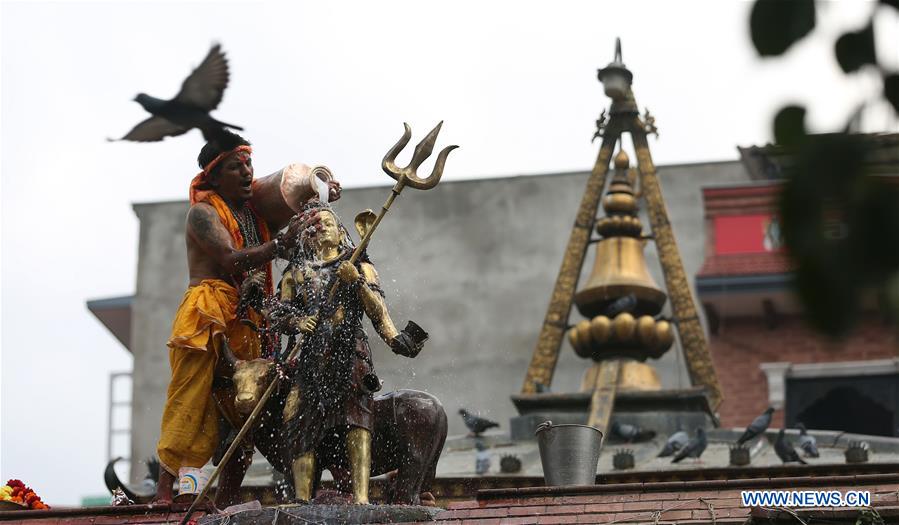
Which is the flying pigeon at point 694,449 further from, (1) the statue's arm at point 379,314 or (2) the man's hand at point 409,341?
(2) the man's hand at point 409,341

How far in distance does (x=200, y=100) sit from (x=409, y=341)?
6.36 feet

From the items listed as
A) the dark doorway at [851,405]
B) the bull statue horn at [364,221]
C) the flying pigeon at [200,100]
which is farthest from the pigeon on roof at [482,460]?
the dark doorway at [851,405]

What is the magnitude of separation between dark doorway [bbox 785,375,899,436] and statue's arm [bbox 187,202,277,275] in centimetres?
2723

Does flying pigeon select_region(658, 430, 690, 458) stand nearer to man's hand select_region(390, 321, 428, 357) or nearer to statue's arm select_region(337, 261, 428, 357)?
statue's arm select_region(337, 261, 428, 357)

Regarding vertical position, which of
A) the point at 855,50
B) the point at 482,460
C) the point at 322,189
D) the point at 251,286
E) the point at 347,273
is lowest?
the point at 855,50

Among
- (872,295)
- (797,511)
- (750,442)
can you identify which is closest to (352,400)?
(797,511)

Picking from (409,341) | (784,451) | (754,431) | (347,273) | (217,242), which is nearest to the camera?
(409,341)

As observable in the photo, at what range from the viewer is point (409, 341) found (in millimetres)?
9352

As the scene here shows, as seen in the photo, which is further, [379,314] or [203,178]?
[203,178]

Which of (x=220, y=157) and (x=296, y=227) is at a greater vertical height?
(x=220, y=157)

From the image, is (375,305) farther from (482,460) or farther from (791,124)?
(482,460)

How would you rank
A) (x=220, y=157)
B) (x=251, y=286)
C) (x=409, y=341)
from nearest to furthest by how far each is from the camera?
(x=409, y=341) → (x=251, y=286) → (x=220, y=157)

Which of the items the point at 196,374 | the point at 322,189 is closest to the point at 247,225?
the point at 322,189

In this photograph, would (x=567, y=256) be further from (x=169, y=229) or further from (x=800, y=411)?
(x=169, y=229)
